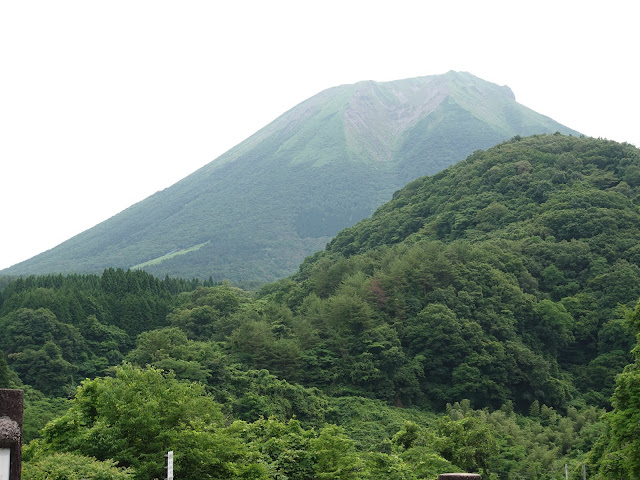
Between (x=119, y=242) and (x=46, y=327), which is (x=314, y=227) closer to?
(x=119, y=242)

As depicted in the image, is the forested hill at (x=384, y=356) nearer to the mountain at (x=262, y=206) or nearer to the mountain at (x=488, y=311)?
the mountain at (x=488, y=311)

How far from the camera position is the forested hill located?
17.8m

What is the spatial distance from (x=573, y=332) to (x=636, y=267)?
6.26 m

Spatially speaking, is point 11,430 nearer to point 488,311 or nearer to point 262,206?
point 488,311

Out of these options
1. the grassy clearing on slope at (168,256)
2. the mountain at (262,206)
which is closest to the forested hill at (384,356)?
the mountain at (262,206)

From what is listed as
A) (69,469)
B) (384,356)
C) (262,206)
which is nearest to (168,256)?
(262,206)

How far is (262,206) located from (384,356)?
118 metres

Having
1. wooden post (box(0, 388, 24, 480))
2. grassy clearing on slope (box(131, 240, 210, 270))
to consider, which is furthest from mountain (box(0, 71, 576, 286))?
wooden post (box(0, 388, 24, 480))

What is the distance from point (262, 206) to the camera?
15588 cm

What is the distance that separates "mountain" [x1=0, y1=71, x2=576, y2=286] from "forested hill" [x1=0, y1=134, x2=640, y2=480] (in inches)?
2178

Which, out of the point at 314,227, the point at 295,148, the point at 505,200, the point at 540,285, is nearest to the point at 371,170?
the point at 295,148

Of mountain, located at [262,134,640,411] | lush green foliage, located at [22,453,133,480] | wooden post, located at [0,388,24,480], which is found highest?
wooden post, located at [0,388,24,480]

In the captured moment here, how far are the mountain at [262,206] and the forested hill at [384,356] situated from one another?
55.3 meters

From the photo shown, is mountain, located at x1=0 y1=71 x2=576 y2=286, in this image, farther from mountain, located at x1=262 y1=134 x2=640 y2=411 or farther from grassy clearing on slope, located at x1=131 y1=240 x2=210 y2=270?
mountain, located at x1=262 y1=134 x2=640 y2=411
